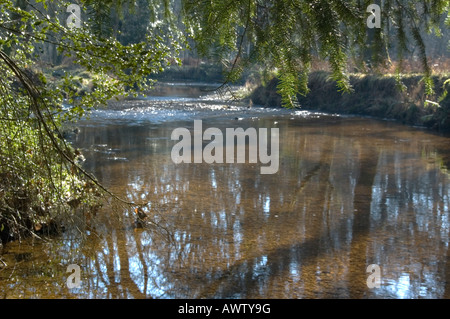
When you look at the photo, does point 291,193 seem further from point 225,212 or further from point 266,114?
point 266,114

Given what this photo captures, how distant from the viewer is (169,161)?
10578 millimetres

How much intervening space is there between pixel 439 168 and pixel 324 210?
436 centimetres

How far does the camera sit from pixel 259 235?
613 centimetres

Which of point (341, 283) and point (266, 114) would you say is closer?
point (341, 283)

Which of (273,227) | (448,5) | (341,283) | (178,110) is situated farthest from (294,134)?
(448,5)
